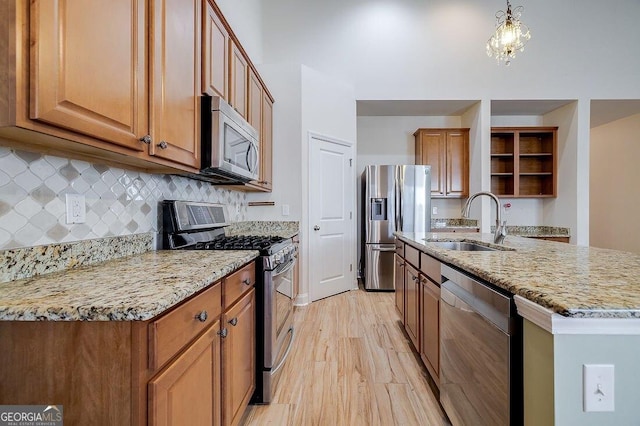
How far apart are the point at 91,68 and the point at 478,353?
167 centimetres

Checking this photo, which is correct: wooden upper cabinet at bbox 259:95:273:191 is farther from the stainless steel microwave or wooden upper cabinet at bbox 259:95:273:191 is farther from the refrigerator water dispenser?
the refrigerator water dispenser

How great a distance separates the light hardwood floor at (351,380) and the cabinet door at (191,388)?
0.66 meters

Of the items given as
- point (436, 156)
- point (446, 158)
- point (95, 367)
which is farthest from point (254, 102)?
point (446, 158)

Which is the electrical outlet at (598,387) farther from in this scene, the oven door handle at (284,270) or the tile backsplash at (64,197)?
the tile backsplash at (64,197)

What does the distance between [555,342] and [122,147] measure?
1.48 metres

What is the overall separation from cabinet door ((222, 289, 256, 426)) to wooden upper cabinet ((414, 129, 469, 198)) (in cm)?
379

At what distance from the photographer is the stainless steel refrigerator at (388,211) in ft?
13.4

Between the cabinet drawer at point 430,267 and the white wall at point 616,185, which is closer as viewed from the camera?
the cabinet drawer at point 430,267

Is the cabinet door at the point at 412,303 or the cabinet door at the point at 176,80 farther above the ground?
the cabinet door at the point at 176,80

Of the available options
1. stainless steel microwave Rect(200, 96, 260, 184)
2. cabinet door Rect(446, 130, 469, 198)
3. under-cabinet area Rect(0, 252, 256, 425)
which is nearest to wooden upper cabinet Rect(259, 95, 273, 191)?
stainless steel microwave Rect(200, 96, 260, 184)

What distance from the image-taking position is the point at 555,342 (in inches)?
29.3

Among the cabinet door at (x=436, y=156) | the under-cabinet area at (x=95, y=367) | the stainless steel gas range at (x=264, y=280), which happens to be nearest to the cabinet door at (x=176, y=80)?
the stainless steel gas range at (x=264, y=280)

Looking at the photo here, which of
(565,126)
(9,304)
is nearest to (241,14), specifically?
(9,304)

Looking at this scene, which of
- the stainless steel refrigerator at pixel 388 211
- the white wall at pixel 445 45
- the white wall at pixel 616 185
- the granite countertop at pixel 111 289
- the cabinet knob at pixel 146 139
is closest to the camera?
the granite countertop at pixel 111 289
